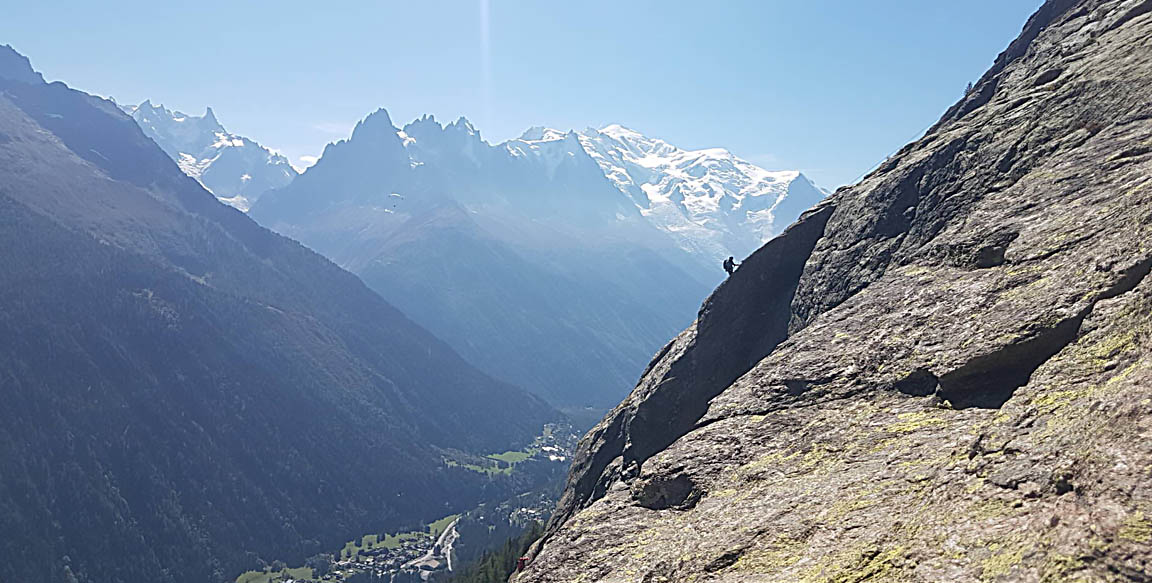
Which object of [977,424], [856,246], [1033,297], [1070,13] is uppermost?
[1070,13]

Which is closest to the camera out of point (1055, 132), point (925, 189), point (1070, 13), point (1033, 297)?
point (1033, 297)

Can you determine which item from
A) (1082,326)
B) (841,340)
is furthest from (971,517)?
(841,340)

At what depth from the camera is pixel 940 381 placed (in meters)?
30.0

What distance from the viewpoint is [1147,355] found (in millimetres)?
21000

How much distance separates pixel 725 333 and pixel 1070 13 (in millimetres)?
41534

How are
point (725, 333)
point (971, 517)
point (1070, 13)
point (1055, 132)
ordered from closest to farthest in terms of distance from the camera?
1. point (971, 517)
2. point (1055, 132)
3. point (725, 333)
4. point (1070, 13)

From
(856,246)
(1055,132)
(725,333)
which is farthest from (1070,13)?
(725,333)

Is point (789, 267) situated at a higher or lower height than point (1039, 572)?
higher

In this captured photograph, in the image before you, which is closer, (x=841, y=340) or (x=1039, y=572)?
(x=1039, y=572)

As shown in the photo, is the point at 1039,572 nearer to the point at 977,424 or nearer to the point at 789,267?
the point at 977,424

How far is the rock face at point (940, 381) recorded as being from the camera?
18406 millimetres

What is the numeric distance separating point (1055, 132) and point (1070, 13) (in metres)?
26.1

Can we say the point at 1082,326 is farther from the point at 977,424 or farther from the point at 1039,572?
the point at 1039,572

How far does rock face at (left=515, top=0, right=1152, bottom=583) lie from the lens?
18406mm
